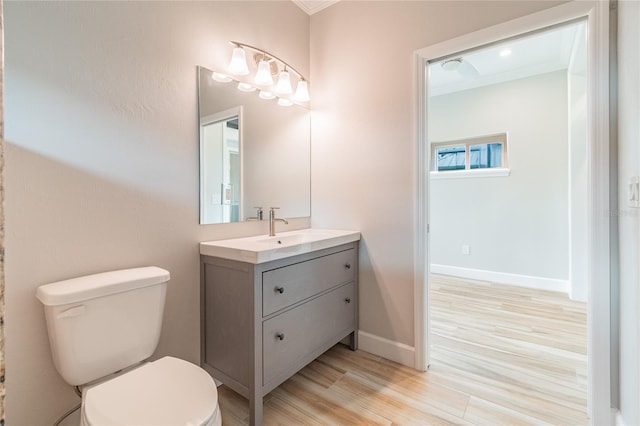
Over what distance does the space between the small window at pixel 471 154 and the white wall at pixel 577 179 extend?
72 cm

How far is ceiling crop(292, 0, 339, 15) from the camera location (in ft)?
7.45

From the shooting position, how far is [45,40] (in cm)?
115

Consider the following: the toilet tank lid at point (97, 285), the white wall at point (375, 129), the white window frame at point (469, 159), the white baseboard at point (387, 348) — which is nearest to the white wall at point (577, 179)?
the white window frame at point (469, 159)

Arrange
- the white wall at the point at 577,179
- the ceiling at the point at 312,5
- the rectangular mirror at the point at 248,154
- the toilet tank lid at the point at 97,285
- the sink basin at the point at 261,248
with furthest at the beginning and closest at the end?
1. the white wall at the point at 577,179
2. the ceiling at the point at 312,5
3. the rectangular mirror at the point at 248,154
4. the sink basin at the point at 261,248
5. the toilet tank lid at the point at 97,285

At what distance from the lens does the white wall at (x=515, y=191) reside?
11.1ft

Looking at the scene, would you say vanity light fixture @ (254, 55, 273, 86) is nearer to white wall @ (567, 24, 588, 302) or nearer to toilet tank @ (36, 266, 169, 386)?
toilet tank @ (36, 266, 169, 386)

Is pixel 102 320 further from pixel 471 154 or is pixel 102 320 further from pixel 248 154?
pixel 471 154

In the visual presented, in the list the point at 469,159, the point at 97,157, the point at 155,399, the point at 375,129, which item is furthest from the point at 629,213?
the point at 469,159

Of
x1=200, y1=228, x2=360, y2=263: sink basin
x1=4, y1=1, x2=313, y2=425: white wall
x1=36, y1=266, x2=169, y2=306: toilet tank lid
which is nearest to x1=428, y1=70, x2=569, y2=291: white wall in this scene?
x1=200, y1=228, x2=360, y2=263: sink basin

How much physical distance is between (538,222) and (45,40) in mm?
4457

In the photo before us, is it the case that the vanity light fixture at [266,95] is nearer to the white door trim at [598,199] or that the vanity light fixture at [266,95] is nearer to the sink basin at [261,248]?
the sink basin at [261,248]

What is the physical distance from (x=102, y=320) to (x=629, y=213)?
218 centimetres

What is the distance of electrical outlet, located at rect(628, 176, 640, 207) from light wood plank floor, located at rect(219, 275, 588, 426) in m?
1.11

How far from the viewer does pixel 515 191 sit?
11.9 ft
